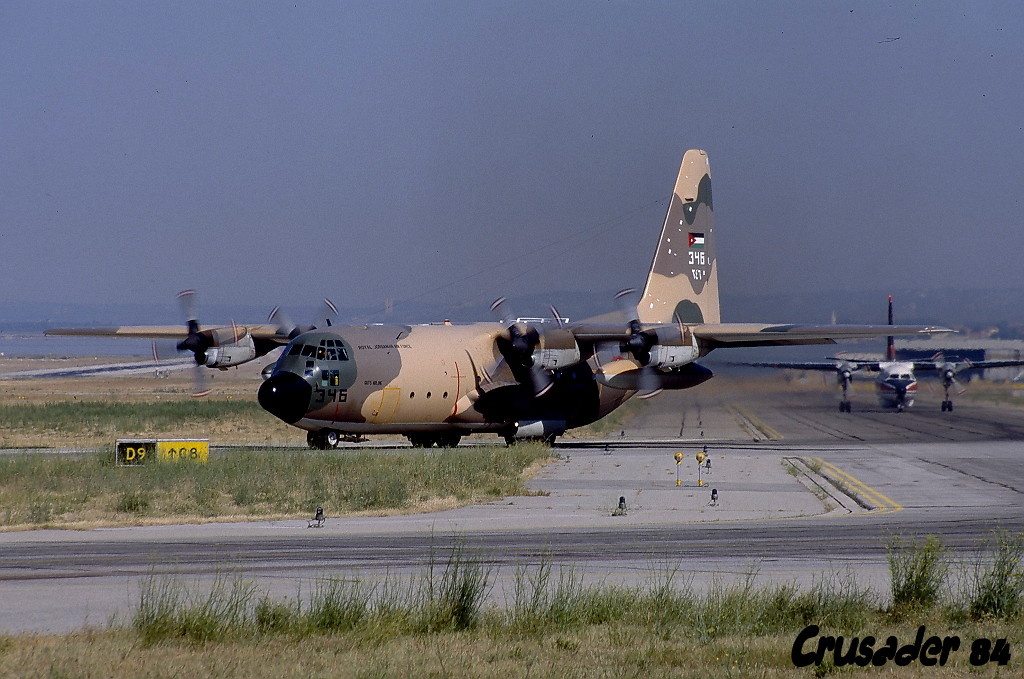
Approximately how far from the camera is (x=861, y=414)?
64.3 metres

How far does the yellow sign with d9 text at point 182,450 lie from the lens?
3170 centimetres

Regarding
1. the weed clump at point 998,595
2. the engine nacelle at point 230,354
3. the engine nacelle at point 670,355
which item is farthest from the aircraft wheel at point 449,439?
the weed clump at point 998,595

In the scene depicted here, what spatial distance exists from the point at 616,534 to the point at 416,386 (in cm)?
1813

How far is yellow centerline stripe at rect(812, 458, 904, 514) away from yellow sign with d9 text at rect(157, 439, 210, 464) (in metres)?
17.6

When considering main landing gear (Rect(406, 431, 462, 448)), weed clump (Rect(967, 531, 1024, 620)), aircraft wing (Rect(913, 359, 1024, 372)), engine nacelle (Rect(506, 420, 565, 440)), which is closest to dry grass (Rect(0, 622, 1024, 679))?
weed clump (Rect(967, 531, 1024, 620))

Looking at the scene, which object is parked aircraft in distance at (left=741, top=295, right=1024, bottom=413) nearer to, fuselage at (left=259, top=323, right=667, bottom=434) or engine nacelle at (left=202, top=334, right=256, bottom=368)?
fuselage at (left=259, top=323, right=667, bottom=434)

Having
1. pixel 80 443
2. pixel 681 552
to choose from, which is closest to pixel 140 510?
pixel 681 552

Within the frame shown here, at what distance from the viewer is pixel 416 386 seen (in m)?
37.2

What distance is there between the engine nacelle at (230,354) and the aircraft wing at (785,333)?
15857 mm

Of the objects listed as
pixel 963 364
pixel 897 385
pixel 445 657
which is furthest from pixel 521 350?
pixel 963 364

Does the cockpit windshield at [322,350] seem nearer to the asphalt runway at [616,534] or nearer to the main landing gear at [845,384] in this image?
the asphalt runway at [616,534]

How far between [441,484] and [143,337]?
1922 cm

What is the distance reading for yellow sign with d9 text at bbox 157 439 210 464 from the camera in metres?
31.7

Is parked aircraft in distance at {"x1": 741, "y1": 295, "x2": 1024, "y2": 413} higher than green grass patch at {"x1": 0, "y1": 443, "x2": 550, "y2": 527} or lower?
lower
